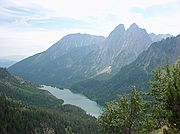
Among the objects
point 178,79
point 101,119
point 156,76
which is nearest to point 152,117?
point 156,76

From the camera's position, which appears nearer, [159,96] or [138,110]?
[159,96]

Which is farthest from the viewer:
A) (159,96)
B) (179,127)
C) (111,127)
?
(111,127)

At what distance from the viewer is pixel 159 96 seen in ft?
243

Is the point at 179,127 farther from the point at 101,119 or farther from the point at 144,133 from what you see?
the point at 101,119

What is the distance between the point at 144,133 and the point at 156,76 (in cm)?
1257

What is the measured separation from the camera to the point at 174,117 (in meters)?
44.2

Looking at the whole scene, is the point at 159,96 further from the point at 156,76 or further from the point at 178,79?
the point at 178,79

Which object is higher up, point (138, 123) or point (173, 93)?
point (173, 93)

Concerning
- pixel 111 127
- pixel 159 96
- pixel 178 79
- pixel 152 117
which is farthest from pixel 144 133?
pixel 178 79

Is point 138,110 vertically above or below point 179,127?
below

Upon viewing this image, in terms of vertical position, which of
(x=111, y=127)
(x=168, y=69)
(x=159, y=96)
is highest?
(x=168, y=69)

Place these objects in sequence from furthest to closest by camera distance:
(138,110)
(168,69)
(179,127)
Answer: (138,110) < (168,69) < (179,127)

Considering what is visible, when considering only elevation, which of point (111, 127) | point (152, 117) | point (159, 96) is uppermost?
point (159, 96)

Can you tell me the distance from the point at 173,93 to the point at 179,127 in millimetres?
4120
